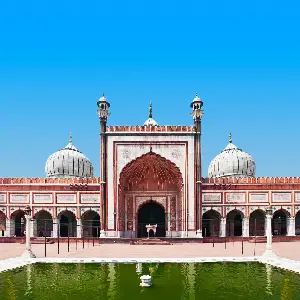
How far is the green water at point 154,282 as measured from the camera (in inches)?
349

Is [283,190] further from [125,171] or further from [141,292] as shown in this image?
[141,292]

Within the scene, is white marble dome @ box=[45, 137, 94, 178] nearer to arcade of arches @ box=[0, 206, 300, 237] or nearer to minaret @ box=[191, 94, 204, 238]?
arcade of arches @ box=[0, 206, 300, 237]

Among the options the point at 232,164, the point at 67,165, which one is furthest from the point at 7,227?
the point at 232,164

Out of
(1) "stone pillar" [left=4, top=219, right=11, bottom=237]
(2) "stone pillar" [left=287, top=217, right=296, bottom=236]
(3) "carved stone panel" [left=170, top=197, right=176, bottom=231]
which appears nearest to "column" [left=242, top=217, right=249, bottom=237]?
(2) "stone pillar" [left=287, top=217, right=296, bottom=236]

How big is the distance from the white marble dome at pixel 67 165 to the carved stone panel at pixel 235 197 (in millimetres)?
11127

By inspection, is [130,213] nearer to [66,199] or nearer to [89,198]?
[89,198]

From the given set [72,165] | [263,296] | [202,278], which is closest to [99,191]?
[72,165]

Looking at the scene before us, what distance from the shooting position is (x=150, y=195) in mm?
25875

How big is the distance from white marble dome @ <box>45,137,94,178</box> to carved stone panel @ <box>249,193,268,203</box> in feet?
40.3

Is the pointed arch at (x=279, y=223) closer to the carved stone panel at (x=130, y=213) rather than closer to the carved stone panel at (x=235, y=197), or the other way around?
the carved stone panel at (x=235, y=197)

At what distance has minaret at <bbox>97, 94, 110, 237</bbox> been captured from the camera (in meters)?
24.2

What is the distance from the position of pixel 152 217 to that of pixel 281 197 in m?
7.85

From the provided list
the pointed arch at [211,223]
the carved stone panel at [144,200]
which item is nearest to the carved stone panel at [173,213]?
the carved stone panel at [144,200]

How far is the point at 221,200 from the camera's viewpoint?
84.2ft
